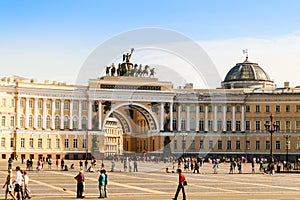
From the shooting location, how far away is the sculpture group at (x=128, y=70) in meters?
91.5

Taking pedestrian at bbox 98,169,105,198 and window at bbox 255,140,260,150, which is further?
window at bbox 255,140,260,150

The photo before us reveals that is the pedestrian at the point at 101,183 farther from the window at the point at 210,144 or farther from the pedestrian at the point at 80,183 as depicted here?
the window at the point at 210,144

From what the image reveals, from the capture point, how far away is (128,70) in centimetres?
9256

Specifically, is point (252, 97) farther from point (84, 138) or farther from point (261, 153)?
point (84, 138)

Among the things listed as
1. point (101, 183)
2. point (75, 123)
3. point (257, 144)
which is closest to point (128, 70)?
point (75, 123)

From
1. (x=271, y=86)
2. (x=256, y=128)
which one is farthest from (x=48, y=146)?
(x=271, y=86)

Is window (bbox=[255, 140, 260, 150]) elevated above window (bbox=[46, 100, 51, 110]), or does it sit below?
below

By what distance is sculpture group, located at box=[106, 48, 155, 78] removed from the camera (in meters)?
91.5

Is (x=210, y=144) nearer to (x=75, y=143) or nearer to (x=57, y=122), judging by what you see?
(x=75, y=143)

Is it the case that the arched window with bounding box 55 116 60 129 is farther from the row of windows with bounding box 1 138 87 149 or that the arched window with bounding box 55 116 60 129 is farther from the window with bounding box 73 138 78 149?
the window with bounding box 73 138 78 149

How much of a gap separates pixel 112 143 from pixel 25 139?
55027 mm

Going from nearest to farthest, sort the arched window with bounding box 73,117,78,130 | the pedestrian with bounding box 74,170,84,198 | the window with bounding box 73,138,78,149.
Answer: the pedestrian with bounding box 74,170,84,198
the window with bounding box 73,138,78,149
the arched window with bounding box 73,117,78,130

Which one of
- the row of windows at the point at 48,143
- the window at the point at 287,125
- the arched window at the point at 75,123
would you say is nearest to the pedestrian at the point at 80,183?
the row of windows at the point at 48,143

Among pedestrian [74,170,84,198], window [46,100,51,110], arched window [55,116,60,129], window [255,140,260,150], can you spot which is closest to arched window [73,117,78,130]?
arched window [55,116,60,129]
